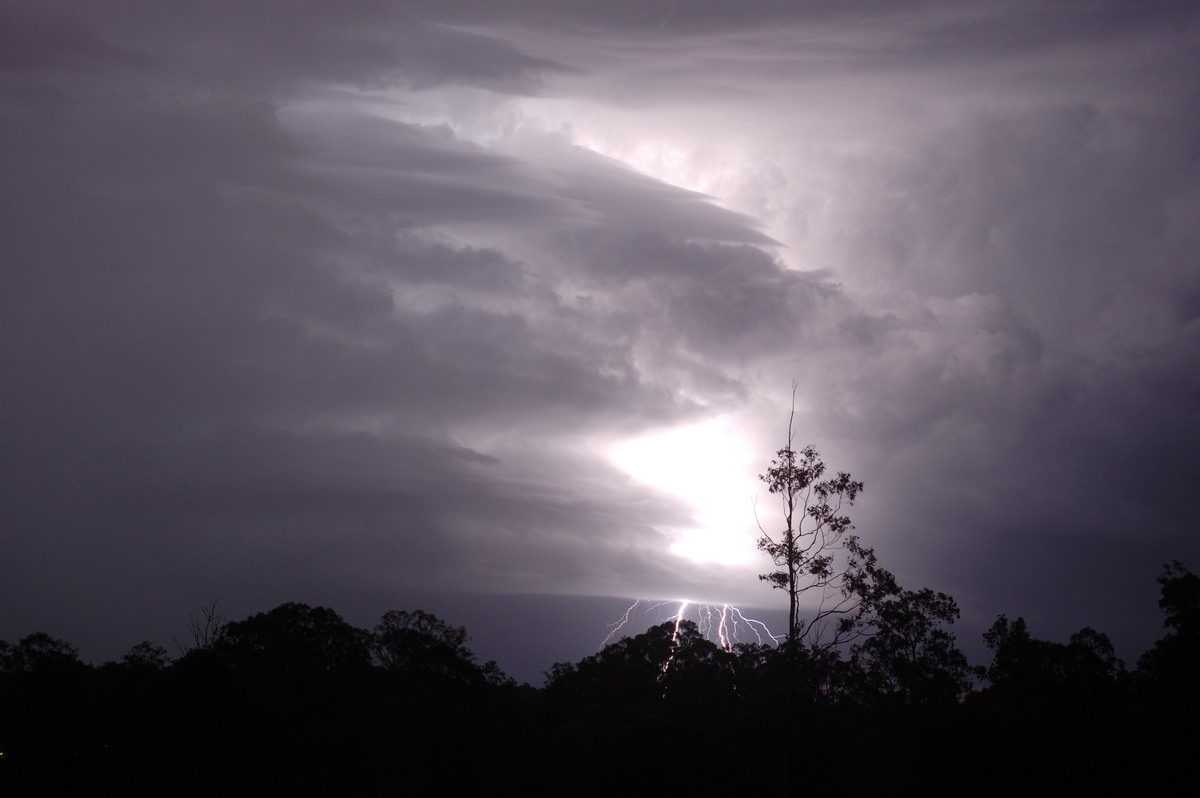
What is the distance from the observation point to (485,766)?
42656mm

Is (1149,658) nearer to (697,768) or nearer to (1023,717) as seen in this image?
(1023,717)

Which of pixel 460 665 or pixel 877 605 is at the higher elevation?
pixel 877 605

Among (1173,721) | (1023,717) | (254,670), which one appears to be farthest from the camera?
(254,670)

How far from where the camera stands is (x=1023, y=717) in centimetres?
3309

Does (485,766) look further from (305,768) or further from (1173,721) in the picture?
(1173,721)

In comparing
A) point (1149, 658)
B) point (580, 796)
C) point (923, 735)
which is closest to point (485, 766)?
point (580, 796)

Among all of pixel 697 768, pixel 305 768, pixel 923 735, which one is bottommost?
pixel 305 768

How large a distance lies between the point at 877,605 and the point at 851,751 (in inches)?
Answer: 274

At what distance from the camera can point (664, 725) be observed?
4103cm

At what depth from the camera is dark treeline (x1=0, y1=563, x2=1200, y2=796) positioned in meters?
32.0

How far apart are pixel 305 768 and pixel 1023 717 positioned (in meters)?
35.3

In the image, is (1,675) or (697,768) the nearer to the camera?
(697,768)

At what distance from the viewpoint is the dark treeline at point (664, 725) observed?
31969 millimetres

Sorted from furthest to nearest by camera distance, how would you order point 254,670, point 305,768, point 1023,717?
point 254,670
point 305,768
point 1023,717
